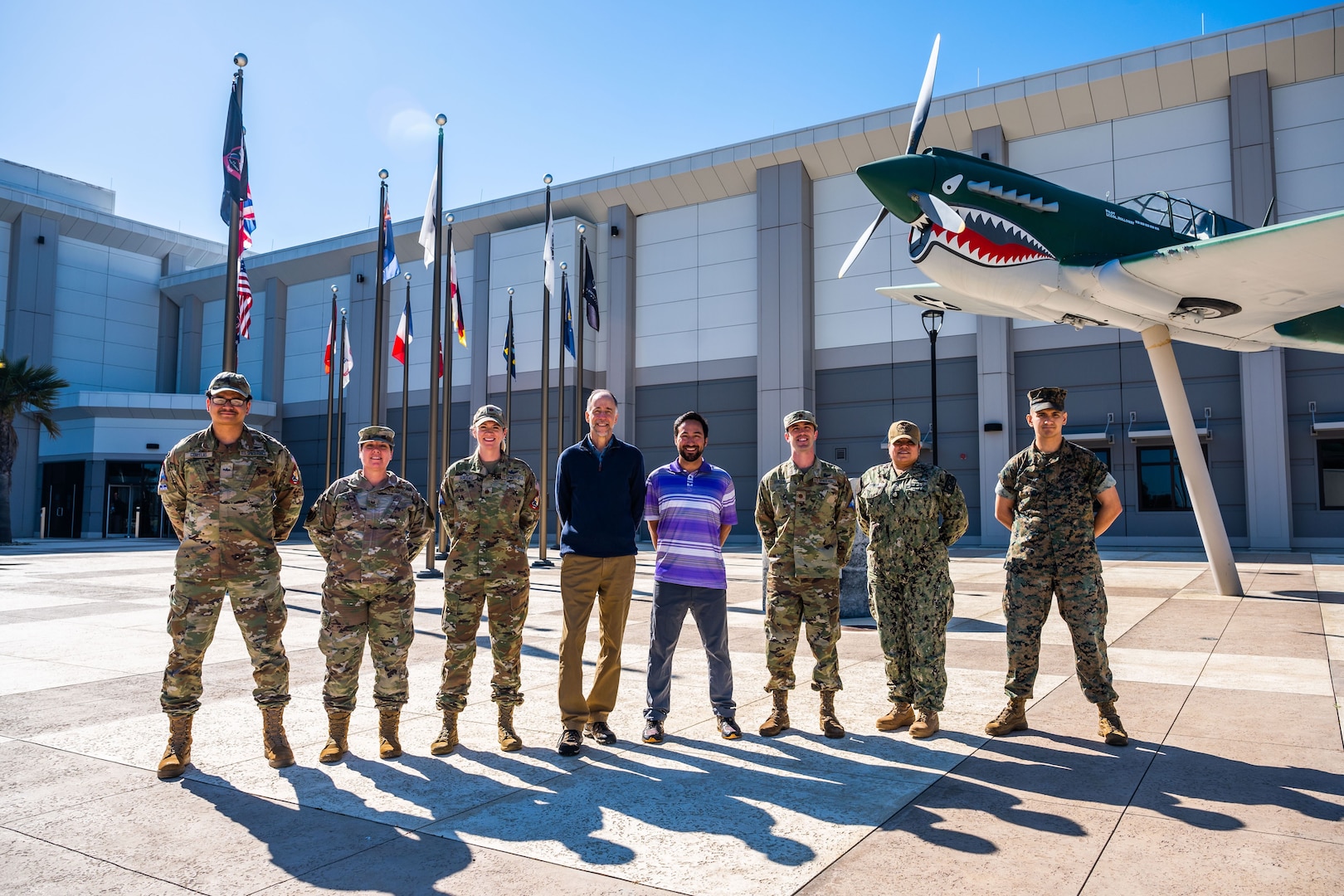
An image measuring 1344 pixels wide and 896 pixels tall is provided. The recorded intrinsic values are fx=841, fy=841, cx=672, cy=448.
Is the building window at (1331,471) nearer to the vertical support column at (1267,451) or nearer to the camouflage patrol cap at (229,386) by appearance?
the vertical support column at (1267,451)

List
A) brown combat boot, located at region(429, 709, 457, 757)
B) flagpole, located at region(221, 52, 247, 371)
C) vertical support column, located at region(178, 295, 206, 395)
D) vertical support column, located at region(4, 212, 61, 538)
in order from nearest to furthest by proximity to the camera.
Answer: brown combat boot, located at region(429, 709, 457, 757) → flagpole, located at region(221, 52, 247, 371) → vertical support column, located at region(4, 212, 61, 538) → vertical support column, located at region(178, 295, 206, 395)

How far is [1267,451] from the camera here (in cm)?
2281

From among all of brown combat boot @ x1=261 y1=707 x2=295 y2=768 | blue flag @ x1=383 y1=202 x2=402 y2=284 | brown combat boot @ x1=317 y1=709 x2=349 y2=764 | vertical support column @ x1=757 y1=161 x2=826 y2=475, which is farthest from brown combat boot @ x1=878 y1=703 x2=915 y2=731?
vertical support column @ x1=757 y1=161 x2=826 y2=475

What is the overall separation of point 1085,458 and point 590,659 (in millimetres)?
4551

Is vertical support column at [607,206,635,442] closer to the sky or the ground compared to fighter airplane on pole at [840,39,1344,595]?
closer to the sky

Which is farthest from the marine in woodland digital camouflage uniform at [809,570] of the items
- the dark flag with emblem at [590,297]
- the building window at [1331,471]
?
the building window at [1331,471]

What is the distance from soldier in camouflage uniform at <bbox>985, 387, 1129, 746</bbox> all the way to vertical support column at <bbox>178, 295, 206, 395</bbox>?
4709 cm

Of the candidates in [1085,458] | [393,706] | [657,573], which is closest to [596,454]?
[657,573]

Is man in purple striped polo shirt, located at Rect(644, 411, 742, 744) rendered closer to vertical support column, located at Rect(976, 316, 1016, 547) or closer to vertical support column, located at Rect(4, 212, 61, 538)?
vertical support column, located at Rect(976, 316, 1016, 547)

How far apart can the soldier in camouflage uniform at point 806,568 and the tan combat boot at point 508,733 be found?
1533 mm

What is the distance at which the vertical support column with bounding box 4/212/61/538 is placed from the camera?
121 ft

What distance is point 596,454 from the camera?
5500mm

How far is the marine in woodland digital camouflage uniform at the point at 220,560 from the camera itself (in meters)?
4.72

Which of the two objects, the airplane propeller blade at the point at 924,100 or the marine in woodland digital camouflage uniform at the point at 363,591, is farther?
the airplane propeller blade at the point at 924,100
